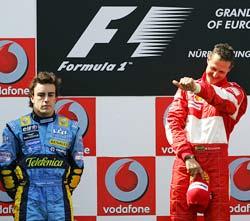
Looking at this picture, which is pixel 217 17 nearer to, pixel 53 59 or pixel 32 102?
pixel 53 59

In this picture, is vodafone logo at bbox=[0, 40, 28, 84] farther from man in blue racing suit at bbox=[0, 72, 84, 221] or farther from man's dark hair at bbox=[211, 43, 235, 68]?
man's dark hair at bbox=[211, 43, 235, 68]

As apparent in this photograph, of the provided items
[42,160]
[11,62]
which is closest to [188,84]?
[42,160]

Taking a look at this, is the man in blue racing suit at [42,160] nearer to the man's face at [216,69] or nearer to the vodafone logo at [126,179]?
the vodafone logo at [126,179]

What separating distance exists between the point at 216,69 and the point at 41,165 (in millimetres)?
1060

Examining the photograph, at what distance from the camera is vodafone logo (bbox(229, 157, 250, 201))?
4.17m

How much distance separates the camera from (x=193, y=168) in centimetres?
351

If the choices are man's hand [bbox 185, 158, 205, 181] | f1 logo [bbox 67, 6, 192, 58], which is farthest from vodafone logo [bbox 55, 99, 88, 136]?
man's hand [bbox 185, 158, 205, 181]

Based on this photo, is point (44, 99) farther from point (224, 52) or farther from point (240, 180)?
point (240, 180)

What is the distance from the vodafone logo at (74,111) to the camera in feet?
13.5

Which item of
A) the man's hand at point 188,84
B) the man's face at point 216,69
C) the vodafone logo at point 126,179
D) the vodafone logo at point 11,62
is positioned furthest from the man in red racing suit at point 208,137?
the vodafone logo at point 11,62

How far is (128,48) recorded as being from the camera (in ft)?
13.5

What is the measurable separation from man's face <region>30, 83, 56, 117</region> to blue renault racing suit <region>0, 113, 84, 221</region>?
0.03 m

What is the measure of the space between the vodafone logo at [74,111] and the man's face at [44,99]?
59cm

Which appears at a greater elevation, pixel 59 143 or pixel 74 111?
pixel 74 111
